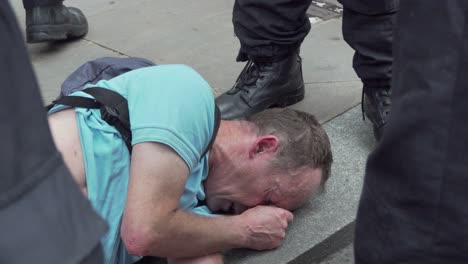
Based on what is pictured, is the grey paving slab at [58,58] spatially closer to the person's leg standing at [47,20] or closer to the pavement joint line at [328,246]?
the person's leg standing at [47,20]

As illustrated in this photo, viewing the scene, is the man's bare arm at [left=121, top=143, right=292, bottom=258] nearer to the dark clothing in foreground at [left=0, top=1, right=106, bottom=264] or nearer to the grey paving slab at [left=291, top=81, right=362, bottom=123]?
the grey paving slab at [left=291, top=81, right=362, bottom=123]

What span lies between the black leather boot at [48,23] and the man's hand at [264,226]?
1944 millimetres

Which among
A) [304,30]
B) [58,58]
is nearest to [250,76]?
[304,30]

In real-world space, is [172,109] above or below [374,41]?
above

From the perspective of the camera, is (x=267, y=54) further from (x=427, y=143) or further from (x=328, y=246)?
(x=427, y=143)

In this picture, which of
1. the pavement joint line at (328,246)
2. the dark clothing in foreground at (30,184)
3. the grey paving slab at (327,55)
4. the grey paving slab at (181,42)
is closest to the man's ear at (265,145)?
the pavement joint line at (328,246)

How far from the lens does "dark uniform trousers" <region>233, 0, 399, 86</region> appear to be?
3.06m

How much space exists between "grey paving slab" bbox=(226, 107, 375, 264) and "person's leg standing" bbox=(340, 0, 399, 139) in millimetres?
147

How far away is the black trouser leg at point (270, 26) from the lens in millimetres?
3160

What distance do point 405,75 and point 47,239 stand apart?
0.75 meters

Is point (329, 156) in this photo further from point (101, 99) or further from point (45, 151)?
point (45, 151)

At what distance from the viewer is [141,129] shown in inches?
94.8

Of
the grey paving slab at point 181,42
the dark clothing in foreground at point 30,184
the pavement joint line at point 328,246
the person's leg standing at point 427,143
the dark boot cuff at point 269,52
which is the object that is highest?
the dark clothing in foreground at point 30,184

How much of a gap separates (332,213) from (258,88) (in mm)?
676
